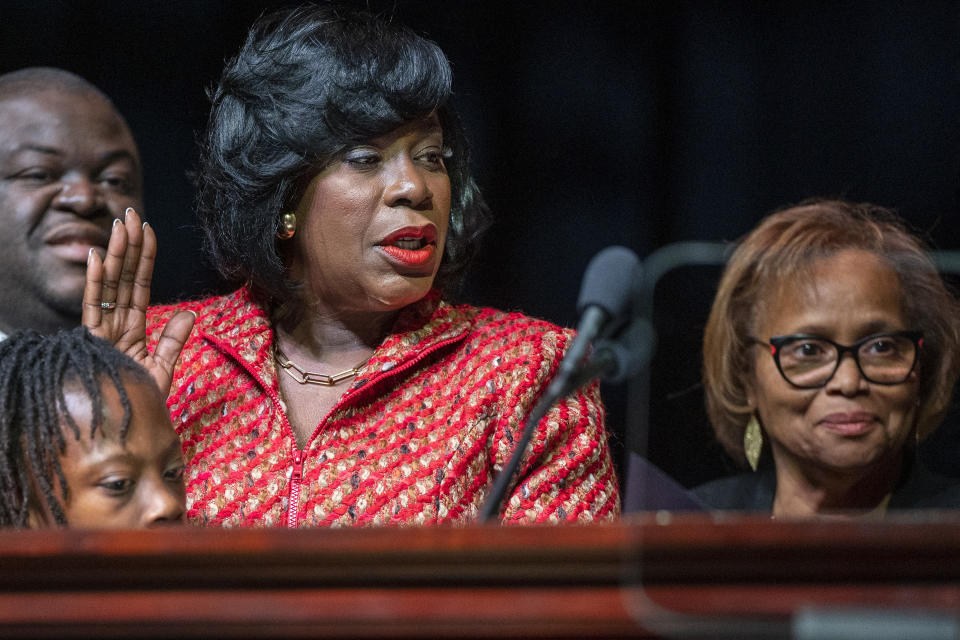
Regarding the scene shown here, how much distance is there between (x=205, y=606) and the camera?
1.14m

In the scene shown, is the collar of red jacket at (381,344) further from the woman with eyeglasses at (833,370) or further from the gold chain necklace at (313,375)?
the woman with eyeglasses at (833,370)

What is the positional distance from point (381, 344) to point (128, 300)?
19.8 inches

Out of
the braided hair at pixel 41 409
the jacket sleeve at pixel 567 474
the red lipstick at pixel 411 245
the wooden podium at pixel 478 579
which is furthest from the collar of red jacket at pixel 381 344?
the wooden podium at pixel 478 579

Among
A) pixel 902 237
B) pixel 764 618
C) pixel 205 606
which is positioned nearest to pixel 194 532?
pixel 205 606

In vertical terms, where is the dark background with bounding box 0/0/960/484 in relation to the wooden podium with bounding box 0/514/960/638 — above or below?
above

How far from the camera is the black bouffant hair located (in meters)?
2.21

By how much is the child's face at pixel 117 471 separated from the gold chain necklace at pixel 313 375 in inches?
21.0

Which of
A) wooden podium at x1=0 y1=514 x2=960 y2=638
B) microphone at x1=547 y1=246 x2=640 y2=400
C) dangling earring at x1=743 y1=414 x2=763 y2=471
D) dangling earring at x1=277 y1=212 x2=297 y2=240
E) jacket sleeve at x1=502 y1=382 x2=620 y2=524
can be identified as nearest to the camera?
wooden podium at x1=0 y1=514 x2=960 y2=638

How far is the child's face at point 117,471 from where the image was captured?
1672 mm

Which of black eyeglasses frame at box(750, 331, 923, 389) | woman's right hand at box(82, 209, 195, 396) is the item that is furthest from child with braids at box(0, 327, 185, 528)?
black eyeglasses frame at box(750, 331, 923, 389)

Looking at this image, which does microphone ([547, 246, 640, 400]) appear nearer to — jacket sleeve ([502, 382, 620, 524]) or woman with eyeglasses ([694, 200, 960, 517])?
woman with eyeglasses ([694, 200, 960, 517])

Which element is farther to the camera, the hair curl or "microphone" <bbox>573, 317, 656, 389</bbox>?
the hair curl

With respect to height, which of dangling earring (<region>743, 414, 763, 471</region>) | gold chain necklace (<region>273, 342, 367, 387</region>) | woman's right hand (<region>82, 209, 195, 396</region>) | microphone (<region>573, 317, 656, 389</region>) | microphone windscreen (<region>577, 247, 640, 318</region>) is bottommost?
gold chain necklace (<region>273, 342, 367, 387</region>)

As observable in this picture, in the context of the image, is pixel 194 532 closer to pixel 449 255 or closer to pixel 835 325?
pixel 835 325
